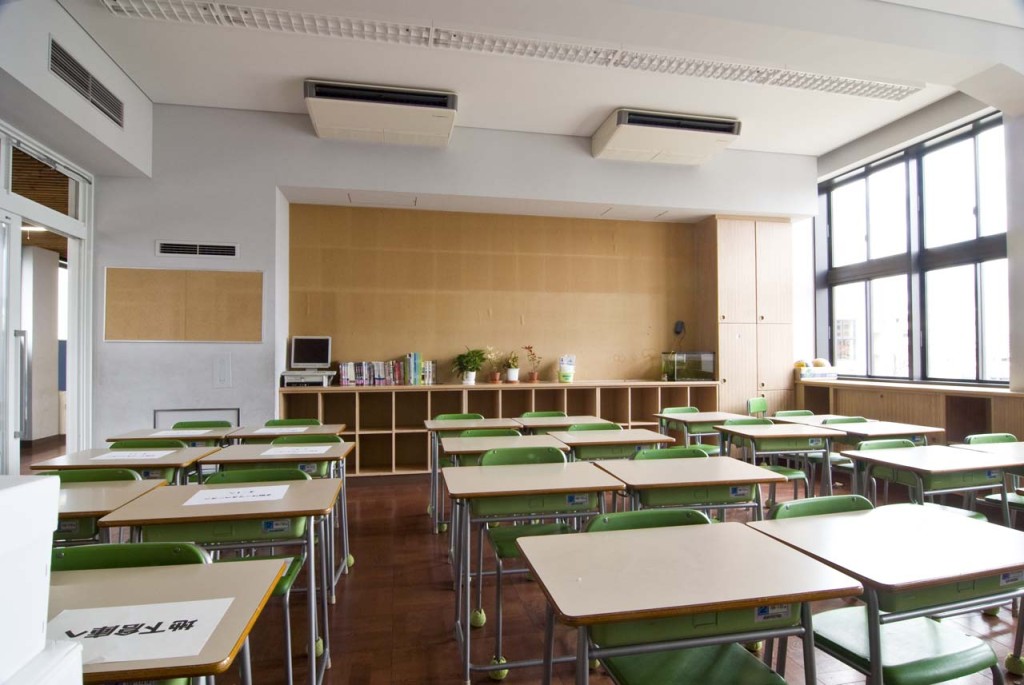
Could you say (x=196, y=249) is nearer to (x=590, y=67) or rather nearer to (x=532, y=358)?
(x=532, y=358)

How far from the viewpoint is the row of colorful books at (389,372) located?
5668 mm

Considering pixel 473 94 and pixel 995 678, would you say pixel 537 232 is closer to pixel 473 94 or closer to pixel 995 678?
pixel 473 94

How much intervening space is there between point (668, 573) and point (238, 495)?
5.55 feet

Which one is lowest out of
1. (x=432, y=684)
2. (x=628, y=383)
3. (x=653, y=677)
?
(x=432, y=684)

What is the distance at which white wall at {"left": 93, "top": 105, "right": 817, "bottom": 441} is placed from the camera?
195 inches

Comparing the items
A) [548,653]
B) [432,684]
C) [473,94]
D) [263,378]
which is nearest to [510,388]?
[263,378]

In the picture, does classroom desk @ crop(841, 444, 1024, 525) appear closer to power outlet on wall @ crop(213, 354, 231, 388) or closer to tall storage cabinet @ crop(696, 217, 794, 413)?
tall storage cabinet @ crop(696, 217, 794, 413)

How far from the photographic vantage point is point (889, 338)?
5941 millimetres

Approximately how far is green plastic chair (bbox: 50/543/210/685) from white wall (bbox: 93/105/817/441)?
12.4 feet

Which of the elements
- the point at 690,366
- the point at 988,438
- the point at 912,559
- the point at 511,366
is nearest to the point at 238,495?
the point at 912,559

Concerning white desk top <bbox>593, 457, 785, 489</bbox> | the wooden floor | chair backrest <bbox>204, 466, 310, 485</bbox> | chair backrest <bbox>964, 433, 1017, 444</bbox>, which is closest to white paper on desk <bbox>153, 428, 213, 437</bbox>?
the wooden floor

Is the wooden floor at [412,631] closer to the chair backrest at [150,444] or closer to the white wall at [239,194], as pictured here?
the chair backrest at [150,444]

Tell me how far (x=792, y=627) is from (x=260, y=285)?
5.06 metres

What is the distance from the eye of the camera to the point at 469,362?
5.97 meters
